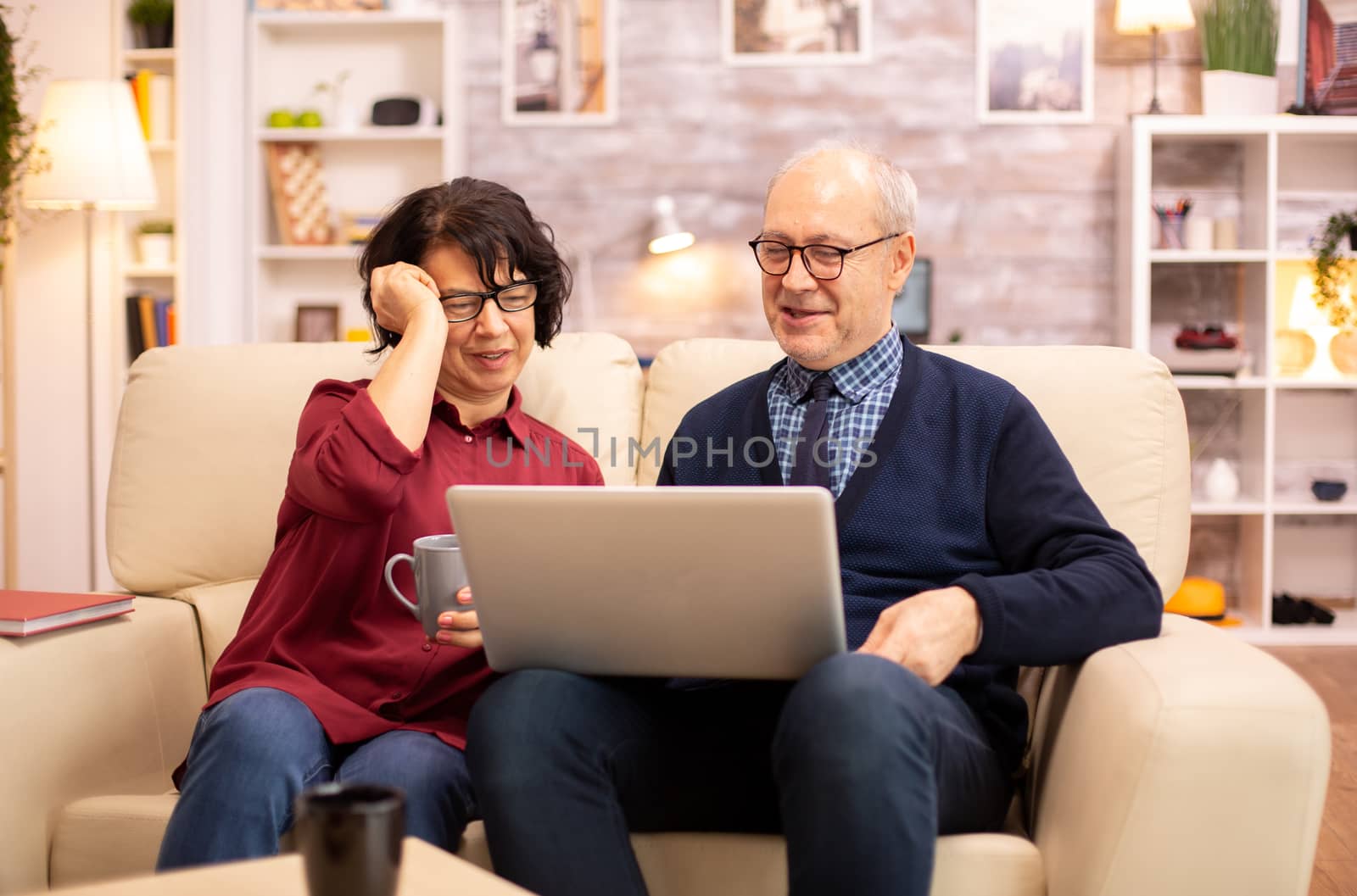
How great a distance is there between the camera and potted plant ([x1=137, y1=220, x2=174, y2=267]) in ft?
13.5

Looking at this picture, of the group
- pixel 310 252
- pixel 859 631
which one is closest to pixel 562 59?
pixel 310 252

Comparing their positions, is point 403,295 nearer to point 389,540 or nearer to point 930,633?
point 389,540

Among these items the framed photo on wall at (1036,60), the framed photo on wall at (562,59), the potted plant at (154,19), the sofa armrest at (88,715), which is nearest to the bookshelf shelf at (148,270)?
the potted plant at (154,19)

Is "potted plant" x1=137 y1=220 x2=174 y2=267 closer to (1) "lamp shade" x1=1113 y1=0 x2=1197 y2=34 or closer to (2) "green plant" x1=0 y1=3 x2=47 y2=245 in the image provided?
(2) "green plant" x1=0 y1=3 x2=47 y2=245

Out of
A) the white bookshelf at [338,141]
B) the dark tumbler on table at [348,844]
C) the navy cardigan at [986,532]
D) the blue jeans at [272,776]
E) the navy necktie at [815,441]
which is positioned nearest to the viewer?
the dark tumbler on table at [348,844]

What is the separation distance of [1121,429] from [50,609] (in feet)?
4.82

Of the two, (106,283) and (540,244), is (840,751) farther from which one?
(106,283)

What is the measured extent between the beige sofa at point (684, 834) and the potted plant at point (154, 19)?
2.63 meters

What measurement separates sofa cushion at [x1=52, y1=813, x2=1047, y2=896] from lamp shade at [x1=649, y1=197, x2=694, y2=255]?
9.86 feet

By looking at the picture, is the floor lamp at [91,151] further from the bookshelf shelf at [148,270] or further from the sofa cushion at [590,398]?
the sofa cushion at [590,398]

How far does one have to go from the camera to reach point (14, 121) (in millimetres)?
3867

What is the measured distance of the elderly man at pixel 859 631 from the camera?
46.8 inches

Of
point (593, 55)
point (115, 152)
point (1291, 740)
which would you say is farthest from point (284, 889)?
point (593, 55)

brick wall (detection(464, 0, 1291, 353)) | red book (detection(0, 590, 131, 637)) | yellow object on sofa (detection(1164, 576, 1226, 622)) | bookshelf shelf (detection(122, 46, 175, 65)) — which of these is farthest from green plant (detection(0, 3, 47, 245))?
yellow object on sofa (detection(1164, 576, 1226, 622))
